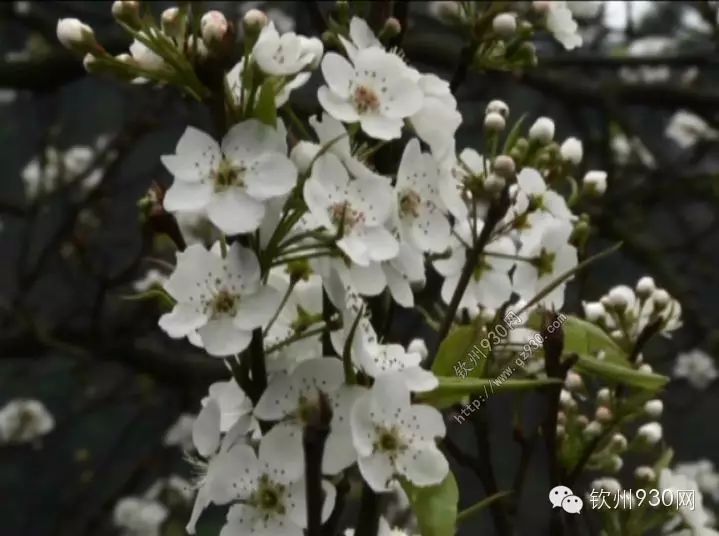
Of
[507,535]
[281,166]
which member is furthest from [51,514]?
[281,166]

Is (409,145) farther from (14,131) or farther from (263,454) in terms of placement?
(14,131)

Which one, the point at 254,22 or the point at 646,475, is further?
the point at 646,475

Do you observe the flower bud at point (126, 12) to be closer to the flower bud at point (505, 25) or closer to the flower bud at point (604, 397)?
the flower bud at point (505, 25)

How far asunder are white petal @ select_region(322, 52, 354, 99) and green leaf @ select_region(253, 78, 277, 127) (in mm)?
56

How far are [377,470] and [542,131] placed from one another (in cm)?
30

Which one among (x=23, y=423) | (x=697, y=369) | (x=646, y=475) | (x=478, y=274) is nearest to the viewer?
(x=478, y=274)

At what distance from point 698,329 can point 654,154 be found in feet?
1.19

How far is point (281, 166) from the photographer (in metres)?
0.55

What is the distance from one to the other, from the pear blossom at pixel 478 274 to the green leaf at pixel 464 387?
135 millimetres

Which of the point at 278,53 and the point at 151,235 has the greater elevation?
the point at 278,53

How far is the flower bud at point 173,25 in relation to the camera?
0.60 meters

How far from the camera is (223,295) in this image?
56cm

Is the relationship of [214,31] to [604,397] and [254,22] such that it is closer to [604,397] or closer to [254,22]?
[254,22]

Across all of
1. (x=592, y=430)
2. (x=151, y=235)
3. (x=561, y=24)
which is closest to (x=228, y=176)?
(x=592, y=430)
